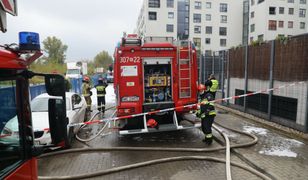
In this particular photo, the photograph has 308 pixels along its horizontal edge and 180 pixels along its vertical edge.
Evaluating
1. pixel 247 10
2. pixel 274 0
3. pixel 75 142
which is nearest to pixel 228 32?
pixel 247 10

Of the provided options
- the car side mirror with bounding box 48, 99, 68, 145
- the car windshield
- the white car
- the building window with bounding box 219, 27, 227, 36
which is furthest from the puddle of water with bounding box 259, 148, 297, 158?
the building window with bounding box 219, 27, 227, 36

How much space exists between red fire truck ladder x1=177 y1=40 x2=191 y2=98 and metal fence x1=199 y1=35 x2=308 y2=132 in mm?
3463

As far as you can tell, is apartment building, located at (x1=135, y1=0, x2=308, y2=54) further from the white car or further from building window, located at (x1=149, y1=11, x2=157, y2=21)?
the white car

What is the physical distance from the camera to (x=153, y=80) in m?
7.59

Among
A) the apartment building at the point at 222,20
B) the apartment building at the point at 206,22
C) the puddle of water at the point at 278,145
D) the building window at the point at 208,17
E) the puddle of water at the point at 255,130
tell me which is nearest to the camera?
the puddle of water at the point at 278,145

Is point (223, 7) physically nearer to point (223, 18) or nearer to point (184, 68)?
point (223, 18)

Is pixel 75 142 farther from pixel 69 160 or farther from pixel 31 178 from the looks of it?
pixel 31 178

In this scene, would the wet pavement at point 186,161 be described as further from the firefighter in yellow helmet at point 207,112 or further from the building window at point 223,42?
the building window at point 223,42

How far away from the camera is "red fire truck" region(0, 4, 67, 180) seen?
1.91 metres

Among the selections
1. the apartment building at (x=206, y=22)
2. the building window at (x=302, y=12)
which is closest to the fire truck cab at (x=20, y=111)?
the apartment building at (x=206, y=22)

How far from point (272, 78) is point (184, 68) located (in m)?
3.79

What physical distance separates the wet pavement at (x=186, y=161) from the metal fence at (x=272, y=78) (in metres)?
0.97

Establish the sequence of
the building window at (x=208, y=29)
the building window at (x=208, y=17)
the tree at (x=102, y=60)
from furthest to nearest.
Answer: the tree at (x=102, y=60) → the building window at (x=208, y=29) → the building window at (x=208, y=17)

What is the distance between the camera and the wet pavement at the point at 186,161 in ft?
16.1
